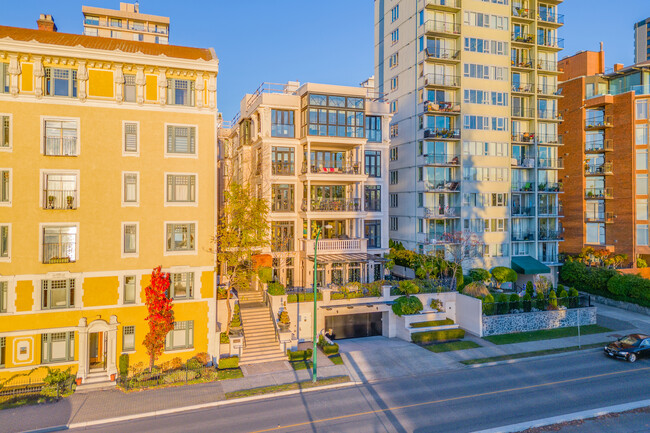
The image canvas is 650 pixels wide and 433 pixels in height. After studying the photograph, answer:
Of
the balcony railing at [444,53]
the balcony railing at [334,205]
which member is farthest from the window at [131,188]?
the balcony railing at [444,53]

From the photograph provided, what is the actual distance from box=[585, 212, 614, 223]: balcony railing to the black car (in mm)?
26943

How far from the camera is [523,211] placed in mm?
49281

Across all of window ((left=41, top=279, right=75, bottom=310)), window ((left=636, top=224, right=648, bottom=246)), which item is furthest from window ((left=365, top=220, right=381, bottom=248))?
window ((left=636, top=224, right=648, bottom=246))

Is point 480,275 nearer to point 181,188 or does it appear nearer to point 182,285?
point 182,285

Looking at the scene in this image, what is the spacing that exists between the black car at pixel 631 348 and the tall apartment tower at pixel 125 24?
6464cm

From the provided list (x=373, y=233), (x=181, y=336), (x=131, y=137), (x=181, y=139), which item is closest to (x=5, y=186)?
(x=131, y=137)

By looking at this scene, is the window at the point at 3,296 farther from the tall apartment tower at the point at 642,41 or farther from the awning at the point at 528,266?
the tall apartment tower at the point at 642,41

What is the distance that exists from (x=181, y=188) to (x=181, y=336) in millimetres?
9239

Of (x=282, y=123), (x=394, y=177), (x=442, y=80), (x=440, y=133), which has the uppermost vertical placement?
(x=442, y=80)

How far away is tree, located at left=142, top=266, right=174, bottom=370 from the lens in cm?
2547

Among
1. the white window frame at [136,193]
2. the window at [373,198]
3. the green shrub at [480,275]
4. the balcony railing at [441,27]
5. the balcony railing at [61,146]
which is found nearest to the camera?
the balcony railing at [61,146]

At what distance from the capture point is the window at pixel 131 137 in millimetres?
26750

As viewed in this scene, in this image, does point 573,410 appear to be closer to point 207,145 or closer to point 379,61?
point 207,145

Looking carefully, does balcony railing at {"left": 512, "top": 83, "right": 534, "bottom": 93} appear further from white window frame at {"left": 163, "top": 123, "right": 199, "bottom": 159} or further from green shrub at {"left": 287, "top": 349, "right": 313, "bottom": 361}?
green shrub at {"left": 287, "top": 349, "right": 313, "bottom": 361}
